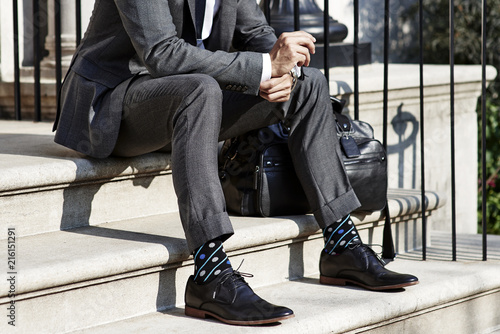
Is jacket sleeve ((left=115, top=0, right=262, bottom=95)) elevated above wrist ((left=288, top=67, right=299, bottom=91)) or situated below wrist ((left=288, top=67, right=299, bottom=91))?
above

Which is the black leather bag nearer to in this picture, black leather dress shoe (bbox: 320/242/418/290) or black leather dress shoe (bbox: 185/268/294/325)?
black leather dress shoe (bbox: 320/242/418/290)

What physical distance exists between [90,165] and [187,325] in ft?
2.17

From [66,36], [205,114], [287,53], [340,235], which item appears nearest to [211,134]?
[205,114]

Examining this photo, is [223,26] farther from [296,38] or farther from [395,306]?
[395,306]

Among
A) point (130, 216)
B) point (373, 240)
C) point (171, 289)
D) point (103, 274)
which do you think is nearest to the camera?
point (103, 274)

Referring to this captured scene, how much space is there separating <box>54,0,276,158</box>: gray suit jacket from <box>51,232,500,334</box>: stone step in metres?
0.66

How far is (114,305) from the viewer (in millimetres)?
2029

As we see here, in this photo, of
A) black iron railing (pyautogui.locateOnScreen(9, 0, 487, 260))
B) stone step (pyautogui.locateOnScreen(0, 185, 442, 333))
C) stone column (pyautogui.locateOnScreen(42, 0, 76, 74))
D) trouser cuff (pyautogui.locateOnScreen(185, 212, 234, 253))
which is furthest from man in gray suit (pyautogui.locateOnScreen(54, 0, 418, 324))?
stone column (pyautogui.locateOnScreen(42, 0, 76, 74))

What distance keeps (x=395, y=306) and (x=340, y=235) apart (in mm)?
295

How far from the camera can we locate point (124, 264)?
1995mm

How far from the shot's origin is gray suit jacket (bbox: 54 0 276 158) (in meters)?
2.15

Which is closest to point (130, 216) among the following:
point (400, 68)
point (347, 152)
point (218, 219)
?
point (218, 219)

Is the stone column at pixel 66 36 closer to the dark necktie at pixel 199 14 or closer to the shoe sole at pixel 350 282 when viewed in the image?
the dark necktie at pixel 199 14

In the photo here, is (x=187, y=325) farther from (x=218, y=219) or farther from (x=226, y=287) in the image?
(x=218, y=219)
